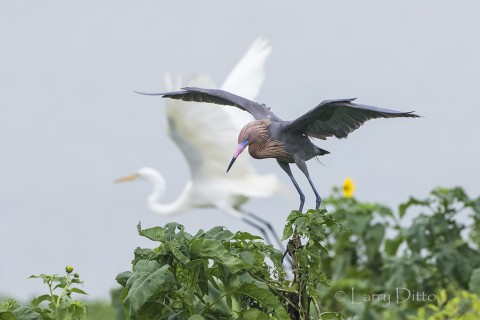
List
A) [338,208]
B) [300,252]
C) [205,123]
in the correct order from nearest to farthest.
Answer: [300,252], [338,208], [205,123]

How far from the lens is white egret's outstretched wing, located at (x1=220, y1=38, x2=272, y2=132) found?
13.7 m

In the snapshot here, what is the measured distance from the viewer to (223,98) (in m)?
4.63

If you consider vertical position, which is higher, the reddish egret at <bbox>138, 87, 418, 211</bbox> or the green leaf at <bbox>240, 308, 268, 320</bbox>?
the reddish egret at <bbox>138, 87, 418, 211</bbox>

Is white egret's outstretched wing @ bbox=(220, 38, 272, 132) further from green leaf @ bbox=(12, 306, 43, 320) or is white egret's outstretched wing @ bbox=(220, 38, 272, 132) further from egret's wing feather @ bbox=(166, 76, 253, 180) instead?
green leaf @ bbox=(12, 306, 43, 320)

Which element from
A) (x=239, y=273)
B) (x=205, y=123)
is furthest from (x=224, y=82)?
(x=239, y=273)

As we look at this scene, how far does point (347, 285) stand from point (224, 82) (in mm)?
6772

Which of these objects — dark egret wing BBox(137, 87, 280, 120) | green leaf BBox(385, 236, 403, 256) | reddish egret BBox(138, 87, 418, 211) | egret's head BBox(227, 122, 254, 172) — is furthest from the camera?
green leaf BBox(385, 236, 403, 256)

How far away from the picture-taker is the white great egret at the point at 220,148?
44.1 ft

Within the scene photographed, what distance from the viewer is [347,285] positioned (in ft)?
25.2

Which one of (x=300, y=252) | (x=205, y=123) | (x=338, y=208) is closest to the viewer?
(x=300, y=252)

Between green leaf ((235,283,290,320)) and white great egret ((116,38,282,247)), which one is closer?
green leaf ((235,283,290,320))

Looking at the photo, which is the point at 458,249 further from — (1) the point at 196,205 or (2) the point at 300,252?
(1) the point at 196,205

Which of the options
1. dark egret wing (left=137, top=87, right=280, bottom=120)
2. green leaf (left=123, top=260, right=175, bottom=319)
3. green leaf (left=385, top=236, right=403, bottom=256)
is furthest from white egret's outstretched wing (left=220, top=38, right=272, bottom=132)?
green leaf (left=123, top=260, right=175, bottom=319)

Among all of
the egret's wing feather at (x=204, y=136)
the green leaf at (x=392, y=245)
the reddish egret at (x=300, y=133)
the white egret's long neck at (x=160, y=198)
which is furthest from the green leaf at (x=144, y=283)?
the white egret's long neck at (x=160, y=198)
